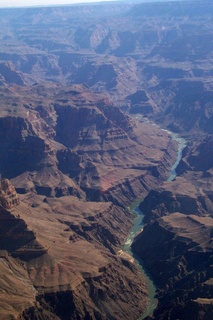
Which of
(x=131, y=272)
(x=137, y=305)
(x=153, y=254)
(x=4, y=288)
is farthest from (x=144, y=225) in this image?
(x=4, y=288)

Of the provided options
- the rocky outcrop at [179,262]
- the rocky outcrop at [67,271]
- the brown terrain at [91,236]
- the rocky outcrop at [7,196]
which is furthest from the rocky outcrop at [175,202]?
the rocky outcrop at [7,196]

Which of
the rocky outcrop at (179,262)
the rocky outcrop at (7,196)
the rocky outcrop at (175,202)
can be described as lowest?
the rocky outcrop at (175,202)

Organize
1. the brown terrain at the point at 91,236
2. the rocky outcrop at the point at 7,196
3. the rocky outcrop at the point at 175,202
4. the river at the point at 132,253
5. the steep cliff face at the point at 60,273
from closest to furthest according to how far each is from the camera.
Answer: the steep cliff face at the point at 60,273 < the brown terrain at the point at 91,236 < the river at the point at 132,253 < the rocky outcrop at the point at 7,196 < the rocky outcrop at the point at 175,202

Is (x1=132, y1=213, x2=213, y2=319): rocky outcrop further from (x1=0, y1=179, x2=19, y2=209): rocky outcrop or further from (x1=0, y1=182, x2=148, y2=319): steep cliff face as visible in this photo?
(x1=0, y1=179, x2=19, y2=209): rocky outcrop

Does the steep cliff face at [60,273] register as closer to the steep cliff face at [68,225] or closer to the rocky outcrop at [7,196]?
the steep cliff face at [68,225]

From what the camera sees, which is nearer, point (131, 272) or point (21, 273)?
point (21, 273)

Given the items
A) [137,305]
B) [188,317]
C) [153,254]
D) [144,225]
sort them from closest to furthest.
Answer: [188,317], [137,305], [153,254], [144,225]

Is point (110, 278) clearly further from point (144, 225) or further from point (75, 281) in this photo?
point (144, 225)

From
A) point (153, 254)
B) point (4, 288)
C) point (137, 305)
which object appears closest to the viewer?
point (4, 288)

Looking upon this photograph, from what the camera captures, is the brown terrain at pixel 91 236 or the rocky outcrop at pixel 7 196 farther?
the rocky outcrop at pixel 7 196
